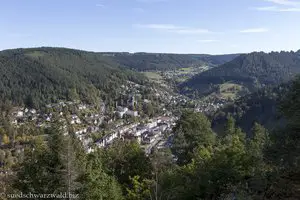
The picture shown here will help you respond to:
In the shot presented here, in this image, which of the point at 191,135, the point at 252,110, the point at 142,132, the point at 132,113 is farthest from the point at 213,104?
the point at 191,135

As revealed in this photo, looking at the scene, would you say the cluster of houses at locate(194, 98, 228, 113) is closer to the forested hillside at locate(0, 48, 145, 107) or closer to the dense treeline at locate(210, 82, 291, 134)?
the dense treeline at locate(210, 82, 291, 134)

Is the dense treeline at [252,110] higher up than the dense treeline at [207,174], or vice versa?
the dense treeline at [207,174]

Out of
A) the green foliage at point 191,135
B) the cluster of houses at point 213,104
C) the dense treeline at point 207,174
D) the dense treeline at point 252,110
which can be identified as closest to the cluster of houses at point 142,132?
the dense treeline at point 252,110

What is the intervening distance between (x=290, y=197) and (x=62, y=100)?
146 metres

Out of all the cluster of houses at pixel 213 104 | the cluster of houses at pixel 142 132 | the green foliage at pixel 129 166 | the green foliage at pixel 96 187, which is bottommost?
the cluster of houses at pixel 142 132

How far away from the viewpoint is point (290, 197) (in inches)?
480

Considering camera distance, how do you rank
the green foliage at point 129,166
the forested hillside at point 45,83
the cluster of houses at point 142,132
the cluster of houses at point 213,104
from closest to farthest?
1. the green foliage at point 129,166
2. the cluster of houses at point 142,132
3. the cluster of houses at point 213,104
4. the forested hillside at point 45,83

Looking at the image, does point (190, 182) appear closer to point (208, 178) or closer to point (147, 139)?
point (208, 178)

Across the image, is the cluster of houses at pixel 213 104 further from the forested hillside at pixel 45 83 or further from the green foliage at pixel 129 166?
the green foliage at pixel 129 166

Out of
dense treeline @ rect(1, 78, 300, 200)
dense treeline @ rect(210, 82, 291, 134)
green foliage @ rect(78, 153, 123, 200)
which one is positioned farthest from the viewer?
dense treeline @ rect(210, 82, 291, 134)

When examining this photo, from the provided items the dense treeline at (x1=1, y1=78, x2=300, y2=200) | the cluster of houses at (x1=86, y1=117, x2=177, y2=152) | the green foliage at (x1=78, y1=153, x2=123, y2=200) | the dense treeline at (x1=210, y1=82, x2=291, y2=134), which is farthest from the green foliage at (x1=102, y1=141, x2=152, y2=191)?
the dense treeline at (x1=210, y1=82, x2=291, y2=134)

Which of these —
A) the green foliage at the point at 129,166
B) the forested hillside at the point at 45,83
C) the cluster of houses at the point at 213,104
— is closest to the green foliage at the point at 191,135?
the green foliage at the point at 129,166

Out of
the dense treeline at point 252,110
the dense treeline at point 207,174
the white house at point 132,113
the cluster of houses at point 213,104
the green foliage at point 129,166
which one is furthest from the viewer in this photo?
the white house at point 132,113

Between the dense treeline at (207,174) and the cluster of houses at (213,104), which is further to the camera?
the cluster of houses at (213,104)
